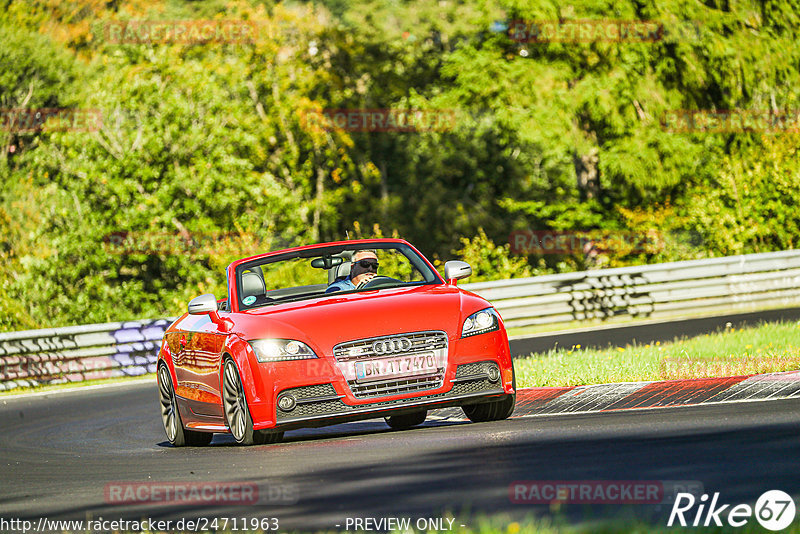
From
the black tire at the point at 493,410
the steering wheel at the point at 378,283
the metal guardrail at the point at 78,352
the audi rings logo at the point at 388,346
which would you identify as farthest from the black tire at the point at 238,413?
the metal guardrail at the point at 78,352

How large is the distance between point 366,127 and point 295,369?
131ft

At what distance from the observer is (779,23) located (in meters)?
36.0

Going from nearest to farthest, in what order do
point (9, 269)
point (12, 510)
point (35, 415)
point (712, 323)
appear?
point (12, 510) → point (35, 415) → point (712, 323) → point (9, 269)

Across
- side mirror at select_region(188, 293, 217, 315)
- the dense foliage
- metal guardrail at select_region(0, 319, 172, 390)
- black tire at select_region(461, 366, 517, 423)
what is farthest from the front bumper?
the dense foliage

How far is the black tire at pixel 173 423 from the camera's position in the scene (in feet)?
36.0

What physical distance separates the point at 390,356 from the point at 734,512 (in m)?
3.91

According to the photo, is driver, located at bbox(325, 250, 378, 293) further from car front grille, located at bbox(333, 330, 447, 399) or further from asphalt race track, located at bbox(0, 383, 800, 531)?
car front grille, located at bbox(333, 330, 447, 399)

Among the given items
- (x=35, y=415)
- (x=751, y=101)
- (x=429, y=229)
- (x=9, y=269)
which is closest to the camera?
(x=35, y=415)

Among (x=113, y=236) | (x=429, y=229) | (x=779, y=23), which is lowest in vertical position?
(x=429, y=229)

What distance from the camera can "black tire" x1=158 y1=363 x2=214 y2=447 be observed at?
10977 mm

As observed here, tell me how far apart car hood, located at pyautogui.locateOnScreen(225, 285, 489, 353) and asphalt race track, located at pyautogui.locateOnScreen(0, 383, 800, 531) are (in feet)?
2.66

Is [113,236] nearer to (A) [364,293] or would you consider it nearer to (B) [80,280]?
(B) [80,280]

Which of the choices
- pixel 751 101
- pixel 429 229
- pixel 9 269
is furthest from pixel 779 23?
pixel 9 269

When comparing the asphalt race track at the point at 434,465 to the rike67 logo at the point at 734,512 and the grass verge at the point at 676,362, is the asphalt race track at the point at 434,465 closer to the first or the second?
the rike67 logo at the point at 734,512
